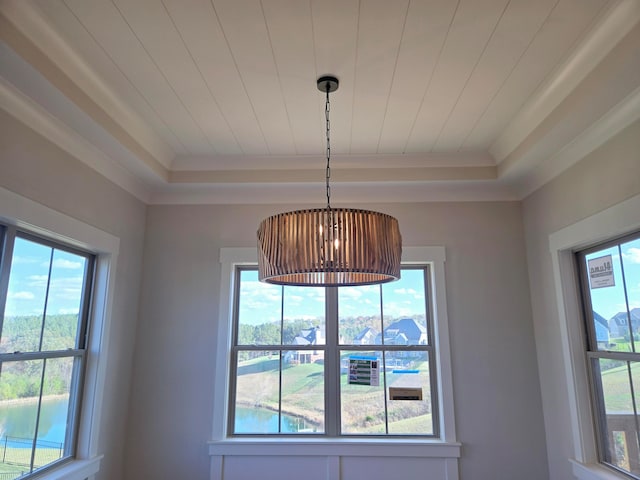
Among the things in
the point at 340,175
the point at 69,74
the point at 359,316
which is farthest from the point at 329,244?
the point at 359,316

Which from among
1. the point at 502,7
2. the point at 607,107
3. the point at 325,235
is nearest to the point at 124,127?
the point at 325,235

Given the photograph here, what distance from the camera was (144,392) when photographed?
2.90m

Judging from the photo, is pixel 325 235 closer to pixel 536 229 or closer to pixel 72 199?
pixel 72 199

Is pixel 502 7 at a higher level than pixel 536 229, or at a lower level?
higher

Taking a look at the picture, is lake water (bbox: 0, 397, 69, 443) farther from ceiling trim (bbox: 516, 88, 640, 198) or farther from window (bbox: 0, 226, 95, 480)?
ceiling trim (bbox: 516, 88, 640, 198)

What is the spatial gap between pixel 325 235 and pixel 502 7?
1128 mm

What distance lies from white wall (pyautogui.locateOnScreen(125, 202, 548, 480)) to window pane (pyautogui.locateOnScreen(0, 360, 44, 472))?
0.83m

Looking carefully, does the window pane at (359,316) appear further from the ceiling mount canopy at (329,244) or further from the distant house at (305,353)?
the ceiling mount canopy at (329,244)

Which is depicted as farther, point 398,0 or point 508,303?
point 508,303

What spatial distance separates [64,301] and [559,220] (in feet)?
9.93

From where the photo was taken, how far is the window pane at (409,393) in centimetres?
289

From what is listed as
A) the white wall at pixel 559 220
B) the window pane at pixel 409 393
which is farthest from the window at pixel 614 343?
the window pane at pixel 409 393

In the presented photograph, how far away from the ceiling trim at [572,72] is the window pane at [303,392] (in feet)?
6.49

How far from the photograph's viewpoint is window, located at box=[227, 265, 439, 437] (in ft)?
9.58
